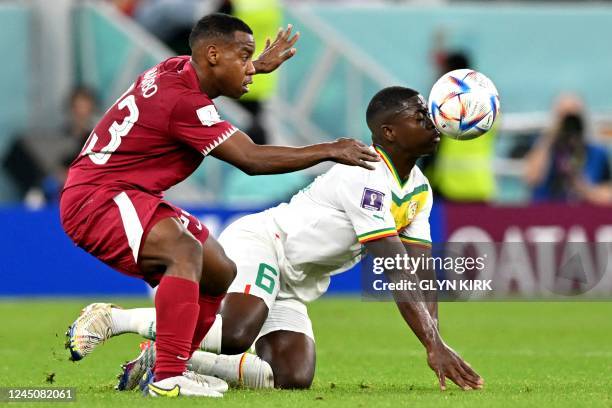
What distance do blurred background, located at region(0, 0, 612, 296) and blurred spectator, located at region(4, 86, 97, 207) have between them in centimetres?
2

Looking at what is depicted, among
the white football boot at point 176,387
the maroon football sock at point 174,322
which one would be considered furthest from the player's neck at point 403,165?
the white football boot at point 176,387

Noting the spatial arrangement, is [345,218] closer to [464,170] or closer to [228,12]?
[464,170]

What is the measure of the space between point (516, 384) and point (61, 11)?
10389 millimetres

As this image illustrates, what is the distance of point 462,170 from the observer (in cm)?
1466

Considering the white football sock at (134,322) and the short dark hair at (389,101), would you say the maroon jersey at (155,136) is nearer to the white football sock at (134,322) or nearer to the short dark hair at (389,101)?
the white football sock at (134,322)

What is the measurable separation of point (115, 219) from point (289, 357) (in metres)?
1.42

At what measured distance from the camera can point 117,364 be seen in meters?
8.97

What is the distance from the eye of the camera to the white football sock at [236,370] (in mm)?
7566

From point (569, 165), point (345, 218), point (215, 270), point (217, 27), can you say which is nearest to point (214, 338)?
point (215, 270)

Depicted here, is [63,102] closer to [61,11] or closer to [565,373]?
[61,11]

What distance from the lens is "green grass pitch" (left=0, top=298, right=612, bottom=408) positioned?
6832 millimetres

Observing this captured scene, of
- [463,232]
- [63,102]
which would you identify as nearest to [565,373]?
[463,232]

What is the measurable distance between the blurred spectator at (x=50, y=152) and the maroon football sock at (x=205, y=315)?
8195 mm

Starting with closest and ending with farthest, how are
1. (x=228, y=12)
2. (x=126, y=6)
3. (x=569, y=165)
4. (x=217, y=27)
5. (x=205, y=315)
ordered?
(x=217, y=27) → (x=205, y=315) → (x=228, y=12) → (x=569, y=165) → (x=126, y=6)
